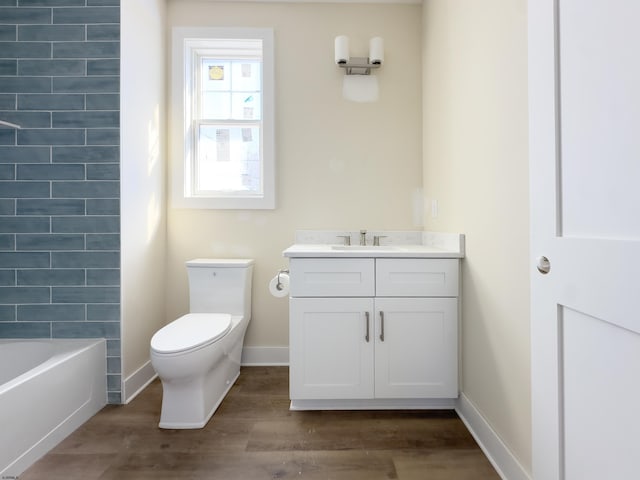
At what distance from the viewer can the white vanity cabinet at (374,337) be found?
74.3 inches

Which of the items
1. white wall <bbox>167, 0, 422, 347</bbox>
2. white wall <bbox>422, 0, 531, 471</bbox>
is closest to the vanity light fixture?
white wall <bbox>167, 0, 422, 347</bbox>

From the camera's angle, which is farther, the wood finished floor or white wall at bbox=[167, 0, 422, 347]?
white wall at bbox=[167, 0, 422, 347]

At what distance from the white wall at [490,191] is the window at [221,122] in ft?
4.20

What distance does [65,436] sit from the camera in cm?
171

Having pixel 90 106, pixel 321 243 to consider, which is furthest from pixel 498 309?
pixel 90 106

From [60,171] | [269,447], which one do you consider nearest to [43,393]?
[269,447]

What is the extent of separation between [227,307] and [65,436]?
1.00 m

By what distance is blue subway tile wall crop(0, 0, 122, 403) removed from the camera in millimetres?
2004

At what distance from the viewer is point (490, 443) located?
1.57 m

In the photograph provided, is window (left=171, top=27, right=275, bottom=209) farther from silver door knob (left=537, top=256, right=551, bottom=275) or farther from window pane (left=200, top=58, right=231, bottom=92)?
silver door knob (left=537, top=256, right=551, bottom=275)

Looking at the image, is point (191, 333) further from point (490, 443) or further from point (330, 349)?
point (490, 443)

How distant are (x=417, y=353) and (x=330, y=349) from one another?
44 centimetres

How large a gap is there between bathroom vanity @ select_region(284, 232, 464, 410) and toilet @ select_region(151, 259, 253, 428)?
0.42 m

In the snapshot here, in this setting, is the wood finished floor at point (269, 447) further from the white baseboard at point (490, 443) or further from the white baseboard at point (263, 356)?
the white baseboard at point (263, 356)
